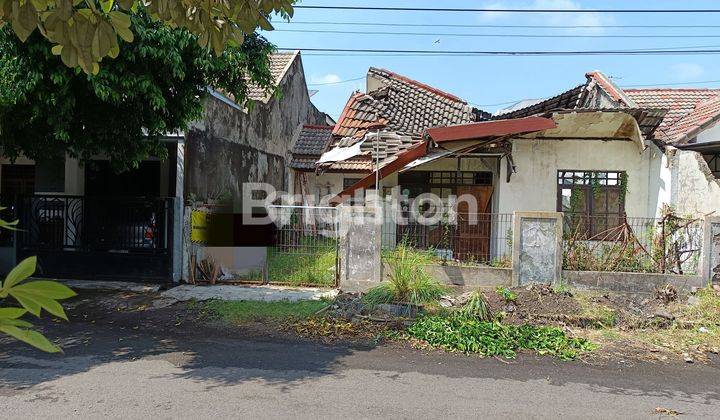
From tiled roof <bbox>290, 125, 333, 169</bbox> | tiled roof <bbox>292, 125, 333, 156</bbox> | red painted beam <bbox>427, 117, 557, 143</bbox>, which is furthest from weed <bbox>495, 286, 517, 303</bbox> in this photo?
tiled roof <bbox>292, 125, 333, 156</bbox>

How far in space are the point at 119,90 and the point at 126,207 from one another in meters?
3.58

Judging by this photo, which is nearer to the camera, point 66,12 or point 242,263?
point 66,12

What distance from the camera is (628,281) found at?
841 cm

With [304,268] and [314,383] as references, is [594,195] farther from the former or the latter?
[314,383]

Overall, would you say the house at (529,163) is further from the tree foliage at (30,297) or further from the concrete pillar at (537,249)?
the tree foliage at (30,297)

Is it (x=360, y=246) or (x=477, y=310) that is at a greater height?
(x=360, y=246)

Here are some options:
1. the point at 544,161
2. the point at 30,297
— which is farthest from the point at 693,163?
the point at 30,297

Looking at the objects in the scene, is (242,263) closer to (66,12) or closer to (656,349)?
(656,349)

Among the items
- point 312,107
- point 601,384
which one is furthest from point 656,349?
point 312,107

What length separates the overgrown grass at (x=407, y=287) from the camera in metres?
7.38

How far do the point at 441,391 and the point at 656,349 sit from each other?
3.18 meters

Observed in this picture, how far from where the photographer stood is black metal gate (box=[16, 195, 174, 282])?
9266 mm

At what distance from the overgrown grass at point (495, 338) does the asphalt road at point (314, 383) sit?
0.25 metres

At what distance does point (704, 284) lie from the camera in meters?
8.32
